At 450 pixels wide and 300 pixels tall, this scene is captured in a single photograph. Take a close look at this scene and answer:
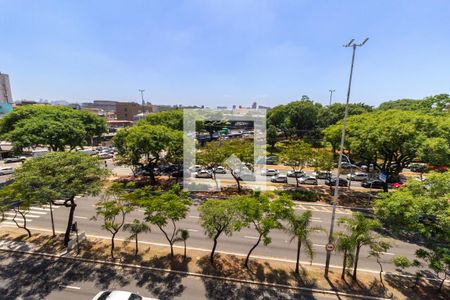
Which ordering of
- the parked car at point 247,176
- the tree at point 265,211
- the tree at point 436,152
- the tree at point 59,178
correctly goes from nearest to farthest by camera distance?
the tree at point 265,211 → the tree at point 59,178 → the tree at point 436,152 → the parked car at point 247,176

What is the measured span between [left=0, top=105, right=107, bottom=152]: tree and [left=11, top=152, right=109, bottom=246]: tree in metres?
15.3

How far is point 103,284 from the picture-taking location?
14.6 m

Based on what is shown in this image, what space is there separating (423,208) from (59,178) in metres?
23.9

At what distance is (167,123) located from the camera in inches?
2094

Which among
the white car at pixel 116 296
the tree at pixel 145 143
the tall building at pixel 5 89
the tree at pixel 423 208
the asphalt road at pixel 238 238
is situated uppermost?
the tall building at pixel 5 89

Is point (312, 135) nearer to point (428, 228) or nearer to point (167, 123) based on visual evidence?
point (167, 123)

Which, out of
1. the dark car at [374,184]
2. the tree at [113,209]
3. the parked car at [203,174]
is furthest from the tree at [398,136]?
the tree at [113,209]

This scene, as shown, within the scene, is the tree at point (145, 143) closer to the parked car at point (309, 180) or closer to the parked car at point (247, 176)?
the parked car at point (247, 176)

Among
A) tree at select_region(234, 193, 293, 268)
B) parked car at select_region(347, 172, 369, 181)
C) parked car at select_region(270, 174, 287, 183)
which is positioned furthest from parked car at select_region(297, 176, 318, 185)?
tree at select_region(234, 193, 293, 268)

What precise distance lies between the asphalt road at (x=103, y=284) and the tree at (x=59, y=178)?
343cm

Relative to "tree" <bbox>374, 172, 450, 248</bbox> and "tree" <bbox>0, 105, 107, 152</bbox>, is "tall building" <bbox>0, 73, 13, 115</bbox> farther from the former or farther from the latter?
"tree" <bbox>374, 172, 450, 248</bbox>

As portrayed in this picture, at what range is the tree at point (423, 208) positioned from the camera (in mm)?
12867

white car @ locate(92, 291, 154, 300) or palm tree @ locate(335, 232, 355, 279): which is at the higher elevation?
palm tree @ locate(335, 232, 355, 279)

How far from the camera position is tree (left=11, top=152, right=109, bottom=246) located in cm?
1609
